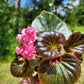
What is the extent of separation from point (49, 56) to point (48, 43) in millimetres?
47

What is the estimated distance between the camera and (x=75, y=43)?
15.5 inches

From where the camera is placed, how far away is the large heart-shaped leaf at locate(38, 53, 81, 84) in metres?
0.33

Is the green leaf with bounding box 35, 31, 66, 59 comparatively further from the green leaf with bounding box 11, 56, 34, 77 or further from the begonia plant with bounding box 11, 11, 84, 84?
the green leaf with bounding box 11, 56, 34, 77

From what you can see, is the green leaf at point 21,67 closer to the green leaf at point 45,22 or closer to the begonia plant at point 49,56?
the begonia plant at point 49,56

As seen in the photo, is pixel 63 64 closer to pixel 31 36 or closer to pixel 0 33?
pixel 31 36

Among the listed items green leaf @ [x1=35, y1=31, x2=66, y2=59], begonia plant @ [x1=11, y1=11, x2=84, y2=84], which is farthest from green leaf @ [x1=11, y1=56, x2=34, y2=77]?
green leaf @ [x1=35, y1=31, x2=66, y2=59]

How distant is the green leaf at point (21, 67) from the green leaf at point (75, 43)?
0.15 metres

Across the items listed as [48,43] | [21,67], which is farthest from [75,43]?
[21,67]

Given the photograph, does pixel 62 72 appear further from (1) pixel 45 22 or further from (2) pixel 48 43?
(1) pixel 45 22

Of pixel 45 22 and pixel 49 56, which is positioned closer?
pixel 49 56

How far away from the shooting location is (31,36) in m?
0.36

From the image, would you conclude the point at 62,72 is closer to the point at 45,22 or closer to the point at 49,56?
the point at 49,56

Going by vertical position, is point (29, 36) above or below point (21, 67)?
above

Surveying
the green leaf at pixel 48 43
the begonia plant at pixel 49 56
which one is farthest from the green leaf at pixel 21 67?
the green leaf at pixel 48 43
